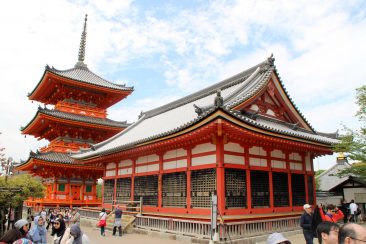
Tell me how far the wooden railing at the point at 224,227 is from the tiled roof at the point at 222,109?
4.03 meters

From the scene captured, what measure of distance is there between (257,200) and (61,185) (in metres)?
20.1

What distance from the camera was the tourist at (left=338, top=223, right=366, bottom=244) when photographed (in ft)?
9.76

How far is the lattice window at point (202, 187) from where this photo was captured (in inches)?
550

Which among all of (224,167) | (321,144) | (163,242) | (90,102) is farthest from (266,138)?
(90,102)

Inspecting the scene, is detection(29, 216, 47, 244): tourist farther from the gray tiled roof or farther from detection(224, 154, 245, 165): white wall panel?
the gray tiled roof

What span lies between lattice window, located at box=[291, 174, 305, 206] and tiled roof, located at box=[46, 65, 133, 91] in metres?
21.5

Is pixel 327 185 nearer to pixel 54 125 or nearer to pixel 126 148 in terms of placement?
pixel 126 148

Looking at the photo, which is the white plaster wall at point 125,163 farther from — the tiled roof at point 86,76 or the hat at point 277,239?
the hat at point 277,239

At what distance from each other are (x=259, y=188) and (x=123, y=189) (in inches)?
378

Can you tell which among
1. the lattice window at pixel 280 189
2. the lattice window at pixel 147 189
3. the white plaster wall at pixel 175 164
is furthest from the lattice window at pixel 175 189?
the lattice window at pixel 280 189

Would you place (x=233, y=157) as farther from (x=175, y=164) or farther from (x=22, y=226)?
(x=22, y=226)

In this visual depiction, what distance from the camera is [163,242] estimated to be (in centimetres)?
1306

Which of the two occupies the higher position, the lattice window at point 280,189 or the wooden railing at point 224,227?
the lattice window at point 280,189

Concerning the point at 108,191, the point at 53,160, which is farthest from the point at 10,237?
the point at 53,160
